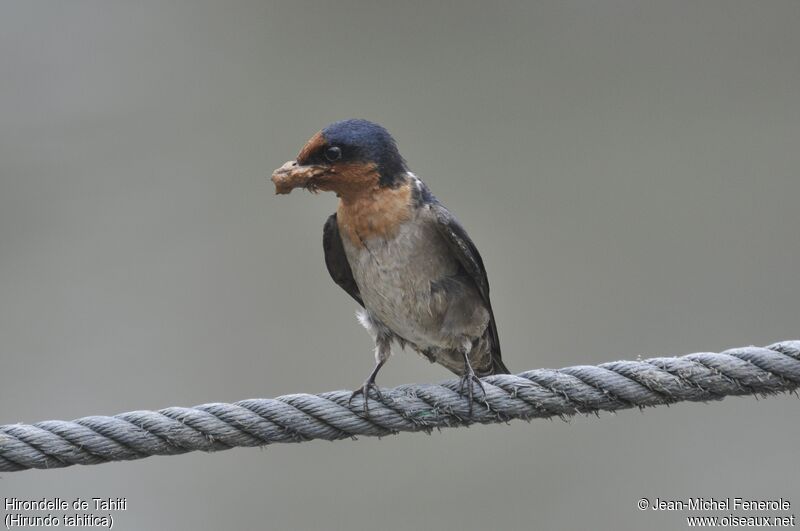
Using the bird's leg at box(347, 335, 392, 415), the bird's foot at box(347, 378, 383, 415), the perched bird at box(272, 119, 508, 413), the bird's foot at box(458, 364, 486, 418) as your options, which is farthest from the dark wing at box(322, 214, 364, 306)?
the bird's foot at box(458, 364, 486, 418)

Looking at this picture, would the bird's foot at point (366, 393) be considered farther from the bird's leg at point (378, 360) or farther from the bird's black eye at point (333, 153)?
the bird's black eye at point (333, 153)

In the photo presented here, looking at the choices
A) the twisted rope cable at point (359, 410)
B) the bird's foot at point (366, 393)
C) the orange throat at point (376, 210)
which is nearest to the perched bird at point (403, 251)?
the orange throat at point (376, 210)

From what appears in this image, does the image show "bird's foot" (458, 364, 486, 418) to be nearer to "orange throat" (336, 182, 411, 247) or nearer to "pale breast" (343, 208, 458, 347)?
"pale breast" (343, 208, 458, 347)

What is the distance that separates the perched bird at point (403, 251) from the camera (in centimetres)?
307

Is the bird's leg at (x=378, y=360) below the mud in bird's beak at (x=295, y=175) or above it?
below

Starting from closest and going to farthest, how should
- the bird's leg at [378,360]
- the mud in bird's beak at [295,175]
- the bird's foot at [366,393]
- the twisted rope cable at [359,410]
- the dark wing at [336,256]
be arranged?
the twisted rope cable at [359,410]
the bird's foot at [366,393]
the bird's leg at [378,360]
the mud in bird's beak at [295,175]
the dark wing at [336,256]

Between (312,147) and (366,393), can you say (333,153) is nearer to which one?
(312,147)

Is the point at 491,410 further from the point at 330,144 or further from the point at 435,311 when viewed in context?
the point at 330,144

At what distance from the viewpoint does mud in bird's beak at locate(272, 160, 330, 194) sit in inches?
115

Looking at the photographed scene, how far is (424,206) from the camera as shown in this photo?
3.19 meters

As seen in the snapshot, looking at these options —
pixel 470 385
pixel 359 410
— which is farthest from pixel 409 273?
pixel 359 410

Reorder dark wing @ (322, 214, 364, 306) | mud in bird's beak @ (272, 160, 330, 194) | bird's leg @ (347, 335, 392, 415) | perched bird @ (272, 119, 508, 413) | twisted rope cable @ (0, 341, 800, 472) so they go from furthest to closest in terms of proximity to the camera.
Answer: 1. dark wing @ (322, 214, 364, 306)
2. perched bird @ (272, 119, 508, 413)
3. mud in bird's beak @ (272, 160, 330, 194)
4. bird's leg @ (347, 335, 392, 415)
5. twisted rope cable @ (0, 341, 800, 472)

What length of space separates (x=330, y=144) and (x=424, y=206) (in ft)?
1.33

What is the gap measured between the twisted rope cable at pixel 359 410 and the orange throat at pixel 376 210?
2.36 ft
